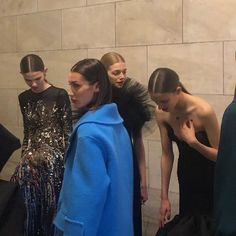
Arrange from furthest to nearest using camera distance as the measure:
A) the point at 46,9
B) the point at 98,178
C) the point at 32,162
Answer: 1. the point at 46,9
2. the point at 32,162
3. the point at 98,178

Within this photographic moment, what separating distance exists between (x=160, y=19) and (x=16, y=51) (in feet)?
4.64

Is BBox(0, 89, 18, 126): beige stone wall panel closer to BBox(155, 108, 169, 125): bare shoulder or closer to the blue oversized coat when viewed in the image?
BBox(155, 108, 169, 125): bare shoulder

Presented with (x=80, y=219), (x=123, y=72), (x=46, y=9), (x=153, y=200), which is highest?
(x=46, y=9)

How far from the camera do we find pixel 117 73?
2158mm

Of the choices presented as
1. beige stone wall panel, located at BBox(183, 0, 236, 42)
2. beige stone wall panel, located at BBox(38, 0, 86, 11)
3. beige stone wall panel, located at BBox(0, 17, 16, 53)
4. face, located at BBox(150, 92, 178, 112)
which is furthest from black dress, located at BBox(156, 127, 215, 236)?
beige stone wall panel, located at BBox(0, 17, 16, 53)

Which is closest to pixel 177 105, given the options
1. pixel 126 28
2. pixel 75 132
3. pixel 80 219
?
pixel 75 132

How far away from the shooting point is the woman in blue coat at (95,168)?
4.50 ft

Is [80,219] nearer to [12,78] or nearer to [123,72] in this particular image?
[123,72]

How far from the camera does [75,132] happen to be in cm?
145

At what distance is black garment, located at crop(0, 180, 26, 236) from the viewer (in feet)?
4.33

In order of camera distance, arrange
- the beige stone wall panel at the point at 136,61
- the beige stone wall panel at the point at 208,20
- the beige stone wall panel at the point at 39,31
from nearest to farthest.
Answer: the beige stone wall panel at the point at 208,20
the beige stone wall panel at the point at 136,61
the beige stone wall panel at the point at 39,31

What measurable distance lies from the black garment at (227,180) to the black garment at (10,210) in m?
0.62

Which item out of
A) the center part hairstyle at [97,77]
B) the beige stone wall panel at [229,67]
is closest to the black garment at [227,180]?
the center part hairstyle at [97,77]

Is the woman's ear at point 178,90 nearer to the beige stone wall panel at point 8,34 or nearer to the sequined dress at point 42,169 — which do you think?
the sequined dress at point 42,169
